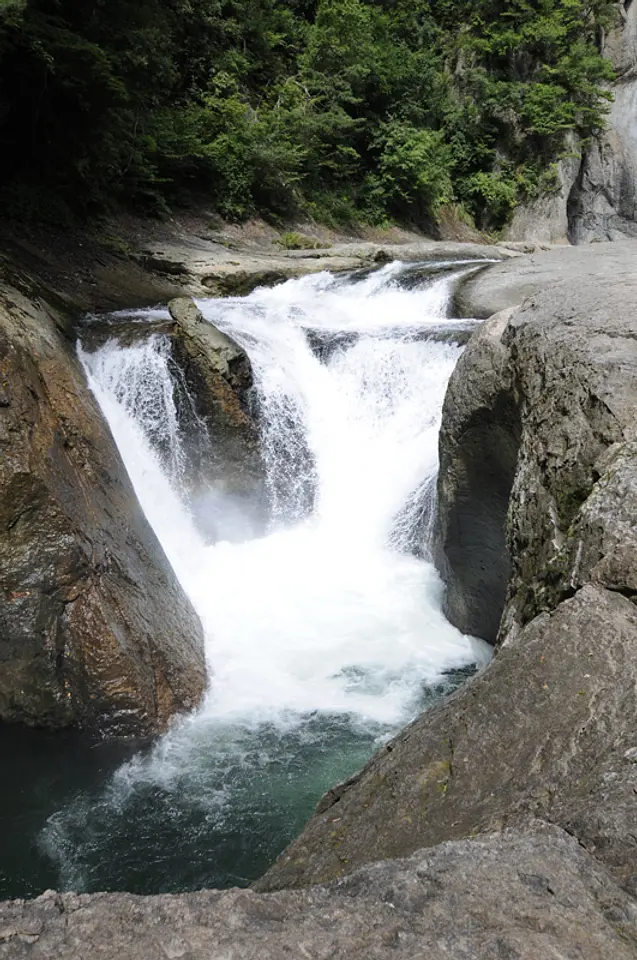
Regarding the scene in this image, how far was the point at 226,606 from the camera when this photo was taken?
23.5 feet

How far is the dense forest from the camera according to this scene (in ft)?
33.1

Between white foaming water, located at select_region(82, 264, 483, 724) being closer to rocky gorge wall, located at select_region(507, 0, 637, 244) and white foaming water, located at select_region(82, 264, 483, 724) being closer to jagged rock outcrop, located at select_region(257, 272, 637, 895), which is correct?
jagged rock outcrop, located at select_region(257, 272, 637, 895)

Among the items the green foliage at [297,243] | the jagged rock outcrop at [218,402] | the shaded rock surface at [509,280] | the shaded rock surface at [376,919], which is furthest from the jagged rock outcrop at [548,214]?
the shaded rock surface at [376,919]

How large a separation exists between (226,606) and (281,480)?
2.45 meters

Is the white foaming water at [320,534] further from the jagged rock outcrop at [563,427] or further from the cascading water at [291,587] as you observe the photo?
the jagged rock outcrop at [563,427]

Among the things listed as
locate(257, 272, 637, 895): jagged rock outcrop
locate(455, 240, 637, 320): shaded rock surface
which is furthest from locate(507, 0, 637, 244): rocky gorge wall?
locate(257, 272, 637, 895): jagged rock outcrop

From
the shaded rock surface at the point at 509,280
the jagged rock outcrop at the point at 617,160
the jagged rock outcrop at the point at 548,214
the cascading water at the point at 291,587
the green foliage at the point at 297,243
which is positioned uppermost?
the jagged rock outcrop at the point at 617,160

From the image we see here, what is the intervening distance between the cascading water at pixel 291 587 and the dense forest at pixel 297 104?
12.4ft

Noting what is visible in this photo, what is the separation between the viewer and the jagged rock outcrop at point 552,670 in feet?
6.71

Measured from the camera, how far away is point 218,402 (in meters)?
8.73

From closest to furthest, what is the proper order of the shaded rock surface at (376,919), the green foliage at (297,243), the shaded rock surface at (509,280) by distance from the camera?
the shaded rock surface at (376,919) < the shaded rock surface at (509,280) < the green foliage at (297,243)

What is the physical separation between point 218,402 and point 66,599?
4.17m

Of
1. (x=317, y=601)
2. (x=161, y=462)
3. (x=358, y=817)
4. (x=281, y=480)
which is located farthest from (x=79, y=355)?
(x=358, y=817)

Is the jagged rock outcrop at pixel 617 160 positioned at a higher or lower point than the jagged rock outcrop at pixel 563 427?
higher
